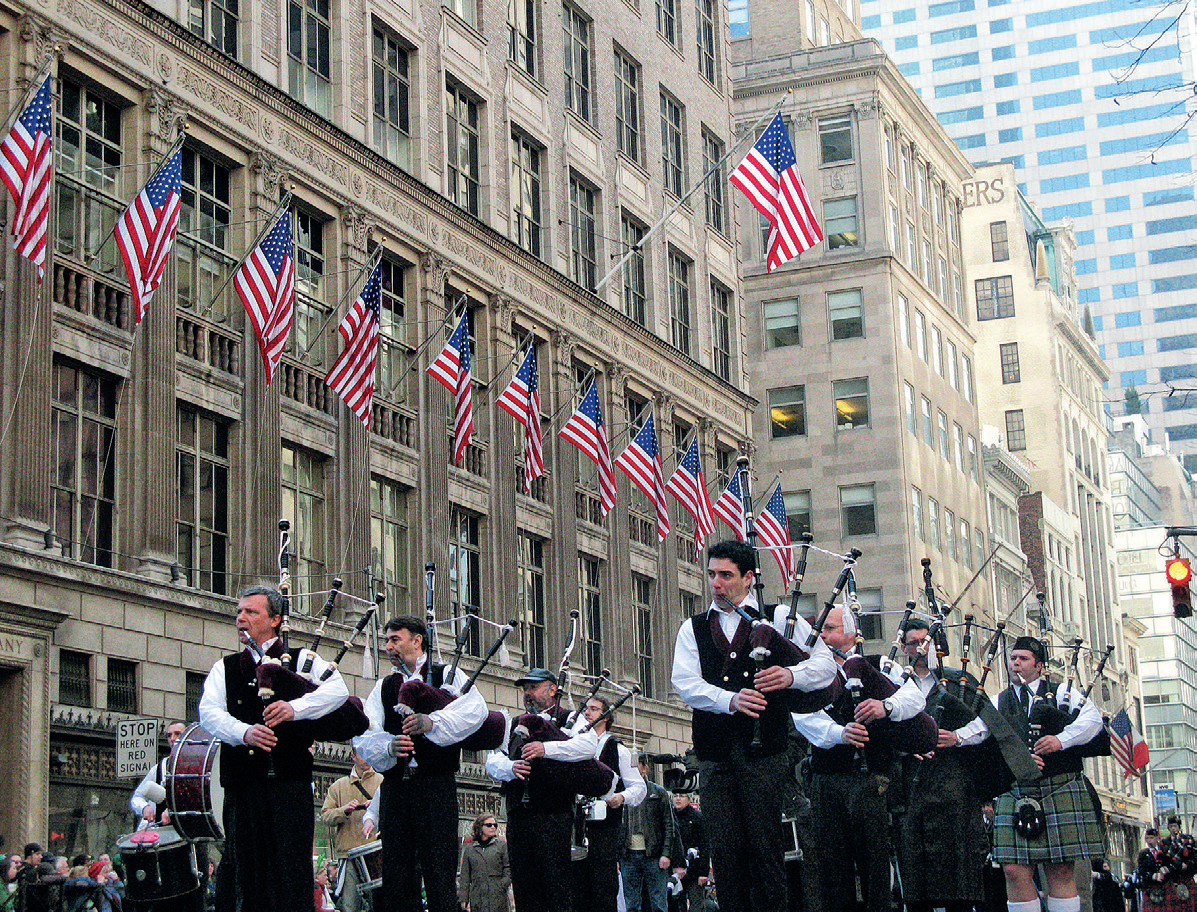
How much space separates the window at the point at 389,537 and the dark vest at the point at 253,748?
24.5 m

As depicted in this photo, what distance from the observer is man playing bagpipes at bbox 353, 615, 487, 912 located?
45.8 feet

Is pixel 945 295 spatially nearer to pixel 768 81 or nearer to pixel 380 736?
pixel 768 81

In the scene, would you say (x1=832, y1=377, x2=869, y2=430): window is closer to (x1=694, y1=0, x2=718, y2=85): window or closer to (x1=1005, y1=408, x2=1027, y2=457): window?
(x1=694, y1=0, x2=718, y2=85): window

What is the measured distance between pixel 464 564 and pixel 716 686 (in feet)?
92.3

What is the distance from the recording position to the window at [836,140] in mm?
76875

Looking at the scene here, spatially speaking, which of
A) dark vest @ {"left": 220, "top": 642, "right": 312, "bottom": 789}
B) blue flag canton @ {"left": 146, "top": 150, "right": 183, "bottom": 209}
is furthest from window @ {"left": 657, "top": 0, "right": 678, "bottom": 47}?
dark vest @ {"left": 220, "top": 642, "right": 312, "bottom": 789}

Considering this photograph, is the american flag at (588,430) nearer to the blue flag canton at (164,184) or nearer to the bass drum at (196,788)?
the blue flag canton at (164,184)

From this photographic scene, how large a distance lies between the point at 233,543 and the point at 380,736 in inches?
755

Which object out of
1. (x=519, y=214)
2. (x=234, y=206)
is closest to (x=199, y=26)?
(x=234, y=206)

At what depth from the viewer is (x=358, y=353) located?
104 feet

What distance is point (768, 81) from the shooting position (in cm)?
7800

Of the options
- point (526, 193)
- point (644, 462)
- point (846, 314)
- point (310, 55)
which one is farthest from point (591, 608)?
point (846, 314)

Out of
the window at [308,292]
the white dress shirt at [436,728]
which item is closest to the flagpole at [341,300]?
the window at [308,292]

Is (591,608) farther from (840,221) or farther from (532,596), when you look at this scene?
(840,221)
